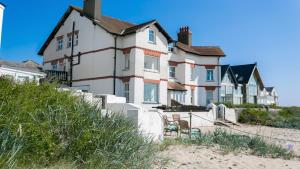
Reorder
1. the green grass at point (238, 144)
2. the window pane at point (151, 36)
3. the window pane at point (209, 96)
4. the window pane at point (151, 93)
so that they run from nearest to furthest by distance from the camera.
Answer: the green grass at point (238, 144) → the window pane at point (151, 93) → the window pane at point (151, 36) → the window pane at point (209, 96)

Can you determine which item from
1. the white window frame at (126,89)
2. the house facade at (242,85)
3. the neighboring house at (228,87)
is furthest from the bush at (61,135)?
the neighboring house at (228,87)

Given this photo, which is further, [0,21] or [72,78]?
[72,78]

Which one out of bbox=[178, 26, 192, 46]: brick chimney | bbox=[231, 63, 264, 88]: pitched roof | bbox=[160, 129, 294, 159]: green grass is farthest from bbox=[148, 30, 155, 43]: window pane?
bbox=[231, 63, 264, 88]: pitched roof

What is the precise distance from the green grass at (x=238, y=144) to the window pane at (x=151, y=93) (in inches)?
643

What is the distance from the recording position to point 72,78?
104ft

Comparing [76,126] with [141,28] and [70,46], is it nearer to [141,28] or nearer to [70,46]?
[141,28]

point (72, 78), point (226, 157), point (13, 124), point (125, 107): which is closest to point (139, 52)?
point (72, 78)

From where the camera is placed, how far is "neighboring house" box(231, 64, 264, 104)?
195 ft

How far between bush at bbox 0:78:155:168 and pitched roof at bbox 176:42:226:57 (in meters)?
32.8

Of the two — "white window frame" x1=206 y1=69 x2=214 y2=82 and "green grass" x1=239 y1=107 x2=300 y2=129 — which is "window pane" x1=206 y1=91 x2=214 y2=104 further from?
"green grass" x1=239 y1=107 x2=300 y2=129

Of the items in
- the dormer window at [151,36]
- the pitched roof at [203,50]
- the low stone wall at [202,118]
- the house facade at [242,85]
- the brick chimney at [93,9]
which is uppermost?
the brick chimney at [93,9]

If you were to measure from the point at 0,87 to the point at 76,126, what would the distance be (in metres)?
2.15

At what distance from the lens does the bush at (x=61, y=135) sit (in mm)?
5332

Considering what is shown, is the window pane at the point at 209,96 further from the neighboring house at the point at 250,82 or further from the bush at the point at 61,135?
the bush at the point at 61,135
